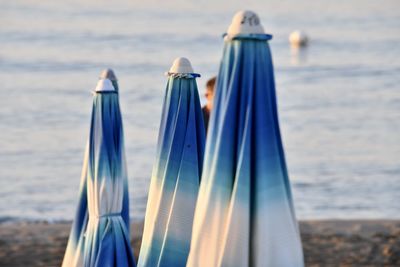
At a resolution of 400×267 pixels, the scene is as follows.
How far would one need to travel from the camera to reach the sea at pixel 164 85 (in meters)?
18.2

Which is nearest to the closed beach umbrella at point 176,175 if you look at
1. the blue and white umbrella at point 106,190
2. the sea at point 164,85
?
the blue and white umbrella at point 106,190

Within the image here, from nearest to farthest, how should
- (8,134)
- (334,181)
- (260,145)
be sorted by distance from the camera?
(260,145) < (334,181) < (8,134)

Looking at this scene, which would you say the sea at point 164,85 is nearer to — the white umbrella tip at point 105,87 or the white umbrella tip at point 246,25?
the white umbrella tip at point 105,87

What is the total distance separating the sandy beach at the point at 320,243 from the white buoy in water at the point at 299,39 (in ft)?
81.4

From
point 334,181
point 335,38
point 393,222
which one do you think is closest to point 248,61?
point 393,222

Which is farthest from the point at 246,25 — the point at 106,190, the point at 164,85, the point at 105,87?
the point at 164,85

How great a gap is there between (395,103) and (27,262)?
55.3 feet

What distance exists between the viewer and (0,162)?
67.3 feet

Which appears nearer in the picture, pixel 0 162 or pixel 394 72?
pixel 0 162

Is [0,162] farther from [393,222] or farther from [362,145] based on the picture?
[393,222]

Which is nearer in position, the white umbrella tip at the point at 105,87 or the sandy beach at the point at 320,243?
the white umbrella tip at the point at 105,87

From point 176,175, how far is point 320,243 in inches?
228

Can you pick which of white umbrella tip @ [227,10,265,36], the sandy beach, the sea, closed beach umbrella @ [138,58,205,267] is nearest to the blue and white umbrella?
closed beach umbrella @ [138,58,205,267]

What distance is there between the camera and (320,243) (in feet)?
40.2
